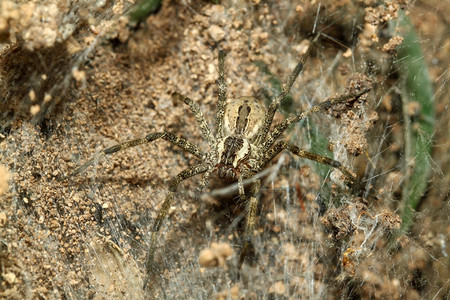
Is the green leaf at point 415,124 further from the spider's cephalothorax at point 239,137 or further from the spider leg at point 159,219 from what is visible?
the spider leg at point 159,219

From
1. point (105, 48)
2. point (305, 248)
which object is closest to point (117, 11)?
point (105, 48)

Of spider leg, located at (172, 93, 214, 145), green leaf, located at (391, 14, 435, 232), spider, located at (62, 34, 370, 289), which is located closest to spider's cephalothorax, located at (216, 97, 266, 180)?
spider, located at (62, 34, 370, 289)

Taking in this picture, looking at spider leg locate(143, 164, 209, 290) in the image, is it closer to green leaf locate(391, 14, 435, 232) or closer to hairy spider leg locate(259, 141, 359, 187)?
hairy spider leg locate(259, 141, 359, 187)

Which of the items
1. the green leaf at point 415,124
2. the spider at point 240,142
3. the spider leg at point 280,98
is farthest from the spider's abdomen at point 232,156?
the green leaf at point 415,124

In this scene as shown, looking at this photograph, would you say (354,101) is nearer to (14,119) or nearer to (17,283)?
(14,119)

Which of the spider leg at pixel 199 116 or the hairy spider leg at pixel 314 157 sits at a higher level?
the spider leg at pixel 199 116

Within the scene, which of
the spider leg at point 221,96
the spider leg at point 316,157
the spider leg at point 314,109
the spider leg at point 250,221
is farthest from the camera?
the spider leg at point 221,96

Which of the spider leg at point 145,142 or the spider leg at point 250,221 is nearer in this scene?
the spider leg at point 250,221

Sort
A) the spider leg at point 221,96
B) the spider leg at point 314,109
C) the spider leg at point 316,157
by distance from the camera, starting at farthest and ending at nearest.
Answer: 1. the spider leg at point 221,96
2. the spider leg at point 314,109
3. the spider leg at point 316,157

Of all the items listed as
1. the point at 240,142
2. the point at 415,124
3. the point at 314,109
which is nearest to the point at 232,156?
the point at 240,142
